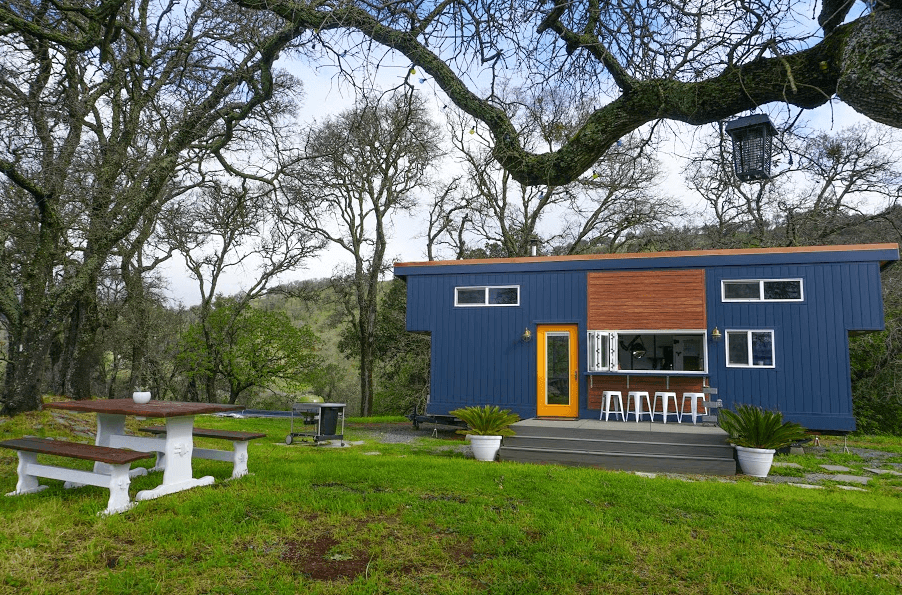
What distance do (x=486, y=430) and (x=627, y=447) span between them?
80.8 inches

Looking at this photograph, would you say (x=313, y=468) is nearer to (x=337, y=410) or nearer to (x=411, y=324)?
(x=337, y=410)

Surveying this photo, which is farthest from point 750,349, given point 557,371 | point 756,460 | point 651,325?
point 756,460

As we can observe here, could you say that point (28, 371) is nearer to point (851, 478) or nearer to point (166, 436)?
point (166, 436)

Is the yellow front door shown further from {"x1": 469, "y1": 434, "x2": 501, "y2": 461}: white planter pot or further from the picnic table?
the picnic table

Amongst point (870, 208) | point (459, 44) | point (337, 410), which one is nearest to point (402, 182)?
point (337, 410)

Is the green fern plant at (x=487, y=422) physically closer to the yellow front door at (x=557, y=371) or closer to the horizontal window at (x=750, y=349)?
the yellow front door at (x=557, y=371)

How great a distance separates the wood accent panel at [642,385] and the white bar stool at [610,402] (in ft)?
0.33

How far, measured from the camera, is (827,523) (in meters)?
4.89

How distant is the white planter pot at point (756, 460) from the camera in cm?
749

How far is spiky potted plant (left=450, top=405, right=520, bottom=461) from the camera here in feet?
27.9

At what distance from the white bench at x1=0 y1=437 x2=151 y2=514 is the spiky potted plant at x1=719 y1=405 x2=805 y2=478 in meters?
6.98

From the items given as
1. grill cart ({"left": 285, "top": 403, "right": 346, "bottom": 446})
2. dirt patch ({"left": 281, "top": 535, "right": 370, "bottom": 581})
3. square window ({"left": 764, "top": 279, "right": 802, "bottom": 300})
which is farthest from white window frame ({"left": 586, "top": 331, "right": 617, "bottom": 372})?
dirt patch ({"left": 281, "top": 535, "right": 370, "bottom": 581})

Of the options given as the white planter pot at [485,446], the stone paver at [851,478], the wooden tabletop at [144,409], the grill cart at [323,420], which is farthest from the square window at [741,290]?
the wooden tabletop at [144,409]

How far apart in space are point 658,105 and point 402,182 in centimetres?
1742
